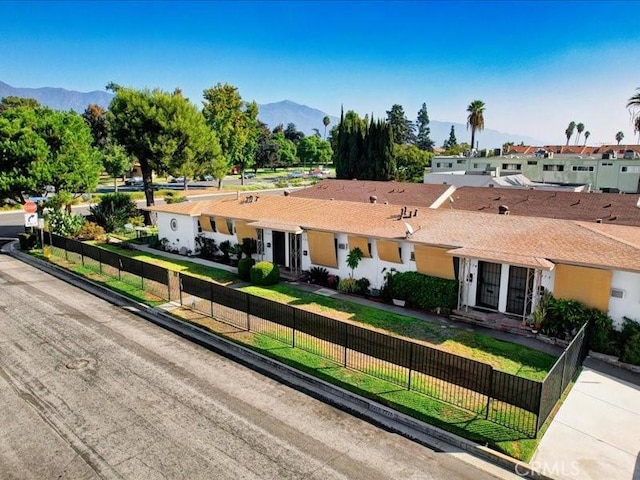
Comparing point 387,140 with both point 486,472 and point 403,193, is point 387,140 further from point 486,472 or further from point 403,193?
point 486,472

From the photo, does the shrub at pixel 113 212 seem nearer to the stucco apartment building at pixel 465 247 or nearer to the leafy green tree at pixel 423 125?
the stucco apartment building at pixel 465 247

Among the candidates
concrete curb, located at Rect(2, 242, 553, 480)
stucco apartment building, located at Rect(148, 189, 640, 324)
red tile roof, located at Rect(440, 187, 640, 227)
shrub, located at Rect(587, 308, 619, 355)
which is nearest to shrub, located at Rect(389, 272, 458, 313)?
stucco apartment building, located at Rect(148, 189, 640, 324)

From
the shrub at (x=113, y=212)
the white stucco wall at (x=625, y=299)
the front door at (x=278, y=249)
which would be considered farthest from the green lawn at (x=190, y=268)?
the white stucco wall at (x=625, y=299)

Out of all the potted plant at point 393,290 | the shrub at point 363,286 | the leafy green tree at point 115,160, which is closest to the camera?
the potted plant at point 393,290

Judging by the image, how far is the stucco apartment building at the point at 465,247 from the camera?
14.0 metres

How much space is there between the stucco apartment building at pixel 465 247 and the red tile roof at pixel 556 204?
7.88 meters

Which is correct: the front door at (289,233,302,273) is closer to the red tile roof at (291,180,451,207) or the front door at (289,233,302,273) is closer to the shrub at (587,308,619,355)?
the red tile roof at (291,180,451,207)

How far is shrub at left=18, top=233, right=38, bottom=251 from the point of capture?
2781 cm

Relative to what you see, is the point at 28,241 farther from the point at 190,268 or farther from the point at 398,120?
the point at 398,120

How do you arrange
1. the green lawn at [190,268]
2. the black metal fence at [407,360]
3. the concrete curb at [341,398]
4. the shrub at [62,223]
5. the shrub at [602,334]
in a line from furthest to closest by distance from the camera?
1. the shrub at [62,223]
2. the green lawn at [190,268]
3. the shrub at [602,334]
4. the black metal fence at [407,360]
5. the concrete curb at [341,398]

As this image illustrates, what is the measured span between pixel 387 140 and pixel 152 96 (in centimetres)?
3141

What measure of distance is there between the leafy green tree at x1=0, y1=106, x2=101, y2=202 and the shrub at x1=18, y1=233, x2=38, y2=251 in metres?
3.50

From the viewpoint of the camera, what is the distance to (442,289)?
654 inches

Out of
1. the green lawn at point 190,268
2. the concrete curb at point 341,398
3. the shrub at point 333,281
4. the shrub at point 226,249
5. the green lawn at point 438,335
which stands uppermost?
the shrub at point 226,249
